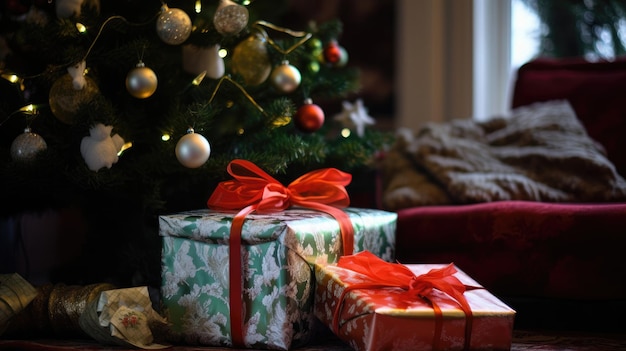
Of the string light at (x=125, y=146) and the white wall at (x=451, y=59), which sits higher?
the white wall at (x=451, y=59)

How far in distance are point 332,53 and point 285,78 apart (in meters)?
0.27

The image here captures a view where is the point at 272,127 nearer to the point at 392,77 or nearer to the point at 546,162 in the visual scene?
the point at 546,162

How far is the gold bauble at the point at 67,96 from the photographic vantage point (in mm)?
1295

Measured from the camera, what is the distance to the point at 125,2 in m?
1.43

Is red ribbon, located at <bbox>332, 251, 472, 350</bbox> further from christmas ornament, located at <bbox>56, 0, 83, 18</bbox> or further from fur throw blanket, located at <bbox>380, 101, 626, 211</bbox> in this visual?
christmas ornament, located at <bbox>56, 0, 83, 18</bbox>

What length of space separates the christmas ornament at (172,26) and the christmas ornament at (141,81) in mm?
74

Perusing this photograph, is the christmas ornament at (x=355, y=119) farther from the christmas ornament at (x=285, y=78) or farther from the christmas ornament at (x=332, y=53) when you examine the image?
the christmas ornament at (x=285, y=78)

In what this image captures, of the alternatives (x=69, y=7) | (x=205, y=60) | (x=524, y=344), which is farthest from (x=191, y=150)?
(x=524, y=344)

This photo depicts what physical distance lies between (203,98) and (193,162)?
21 centimetres

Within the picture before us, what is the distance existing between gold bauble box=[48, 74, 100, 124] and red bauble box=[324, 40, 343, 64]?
23.4 inches

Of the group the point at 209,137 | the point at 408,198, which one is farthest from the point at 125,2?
the point at 408,198

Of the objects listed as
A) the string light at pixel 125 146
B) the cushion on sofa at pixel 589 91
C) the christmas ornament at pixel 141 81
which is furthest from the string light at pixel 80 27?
the cushion on sofa at pixel 589 91

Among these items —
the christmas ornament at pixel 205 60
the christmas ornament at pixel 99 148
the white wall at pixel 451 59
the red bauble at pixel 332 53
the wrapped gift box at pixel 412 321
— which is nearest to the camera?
the wrapped gift box at pixel 412 321

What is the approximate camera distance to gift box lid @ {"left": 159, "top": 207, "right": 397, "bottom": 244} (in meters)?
1.15
